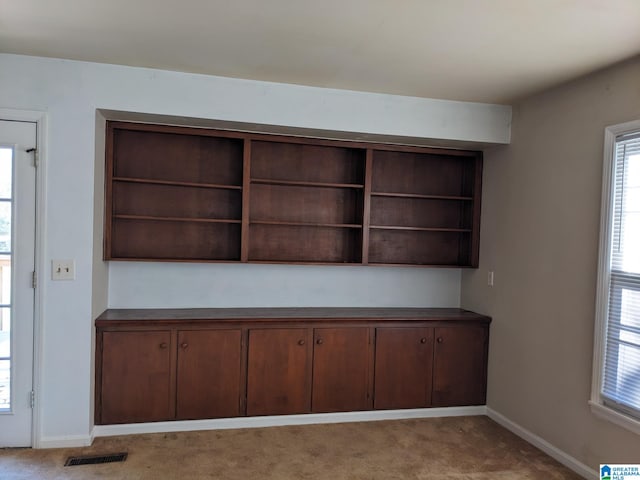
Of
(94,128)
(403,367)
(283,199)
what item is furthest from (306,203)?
(94,128)

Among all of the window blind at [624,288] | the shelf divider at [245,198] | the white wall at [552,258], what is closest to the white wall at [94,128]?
the shelf divider at [245,198]

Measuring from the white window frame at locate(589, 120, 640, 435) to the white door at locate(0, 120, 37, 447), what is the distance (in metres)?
3.59

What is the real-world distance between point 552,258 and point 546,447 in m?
1.32

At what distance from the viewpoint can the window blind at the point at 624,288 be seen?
263 cm

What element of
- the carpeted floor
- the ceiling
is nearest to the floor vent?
the carpeted floor

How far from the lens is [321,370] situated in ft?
11.9

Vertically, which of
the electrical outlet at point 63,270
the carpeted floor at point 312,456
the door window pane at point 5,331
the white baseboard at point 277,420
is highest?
the electrical outlet at point 63,270

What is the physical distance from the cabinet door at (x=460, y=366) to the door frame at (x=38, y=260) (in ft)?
9.55

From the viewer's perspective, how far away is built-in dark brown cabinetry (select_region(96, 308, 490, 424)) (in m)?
3.32

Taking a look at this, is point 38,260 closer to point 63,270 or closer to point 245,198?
point 63,270

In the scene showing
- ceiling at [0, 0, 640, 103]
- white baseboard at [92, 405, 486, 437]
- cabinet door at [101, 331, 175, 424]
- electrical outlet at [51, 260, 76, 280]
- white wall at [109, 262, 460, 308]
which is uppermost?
ceiling at [0, 0, 640, 103]

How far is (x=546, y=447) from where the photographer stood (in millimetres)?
3246

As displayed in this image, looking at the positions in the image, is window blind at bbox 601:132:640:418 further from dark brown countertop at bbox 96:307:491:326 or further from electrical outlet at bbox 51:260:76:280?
electrical outlet at bbox 51:260:76:280

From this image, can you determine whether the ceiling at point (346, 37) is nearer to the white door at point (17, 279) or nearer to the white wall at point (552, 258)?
the white wall at point (552, 258)
